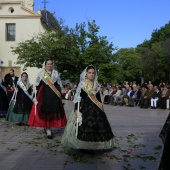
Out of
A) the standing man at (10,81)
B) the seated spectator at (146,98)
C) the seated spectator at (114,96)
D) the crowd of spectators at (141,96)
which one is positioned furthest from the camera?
the seated spectator at (114,96)

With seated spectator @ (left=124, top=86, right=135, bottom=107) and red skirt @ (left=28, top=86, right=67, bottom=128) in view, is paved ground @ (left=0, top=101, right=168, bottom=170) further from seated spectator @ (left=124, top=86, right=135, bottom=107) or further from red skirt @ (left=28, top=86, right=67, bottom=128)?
seated spectator @ (left=124, top=86, right=135, bottom=107)

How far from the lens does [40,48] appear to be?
31.6 metres

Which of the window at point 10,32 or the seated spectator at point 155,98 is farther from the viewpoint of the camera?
the window at point 10,32

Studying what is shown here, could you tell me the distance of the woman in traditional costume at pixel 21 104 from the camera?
1121cm

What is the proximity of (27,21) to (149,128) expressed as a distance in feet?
95.6

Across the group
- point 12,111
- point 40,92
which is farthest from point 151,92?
point 40,92

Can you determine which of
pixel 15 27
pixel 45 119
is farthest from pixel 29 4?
pixel 45 119

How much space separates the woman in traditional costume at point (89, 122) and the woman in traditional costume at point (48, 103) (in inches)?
63.5

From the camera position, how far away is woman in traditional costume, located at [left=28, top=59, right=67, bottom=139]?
28.1 feet

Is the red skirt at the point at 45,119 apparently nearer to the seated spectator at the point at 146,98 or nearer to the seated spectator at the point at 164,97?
the seated spectator at the point at 164,97

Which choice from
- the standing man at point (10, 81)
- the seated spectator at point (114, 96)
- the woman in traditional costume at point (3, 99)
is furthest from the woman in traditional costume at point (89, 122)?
the seated spectator at point (114, 96)

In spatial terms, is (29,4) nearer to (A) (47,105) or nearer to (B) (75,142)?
(A) (47,105)

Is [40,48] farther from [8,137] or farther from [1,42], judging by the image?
[8,137]

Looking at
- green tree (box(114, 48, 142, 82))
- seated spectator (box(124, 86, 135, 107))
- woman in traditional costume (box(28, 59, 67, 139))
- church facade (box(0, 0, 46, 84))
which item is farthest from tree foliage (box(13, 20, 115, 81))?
green tree (box(114, 48, 142, 82))
